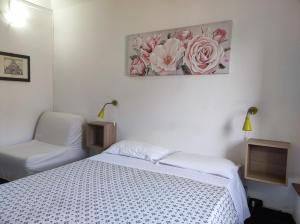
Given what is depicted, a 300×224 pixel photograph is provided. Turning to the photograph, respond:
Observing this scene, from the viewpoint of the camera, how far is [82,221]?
4.20ft

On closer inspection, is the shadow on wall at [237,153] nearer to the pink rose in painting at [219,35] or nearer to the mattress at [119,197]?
the mattress at [119,197]

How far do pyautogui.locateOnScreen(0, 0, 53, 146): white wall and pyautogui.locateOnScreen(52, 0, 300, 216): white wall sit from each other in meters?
0.19

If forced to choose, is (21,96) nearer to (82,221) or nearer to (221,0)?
(82,221)

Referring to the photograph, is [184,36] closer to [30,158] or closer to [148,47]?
[148,47]

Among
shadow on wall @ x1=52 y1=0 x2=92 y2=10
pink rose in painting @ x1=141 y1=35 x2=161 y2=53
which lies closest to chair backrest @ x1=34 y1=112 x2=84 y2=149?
pink rose in painting @ x1=141 y1=35 x2=161 y2=53

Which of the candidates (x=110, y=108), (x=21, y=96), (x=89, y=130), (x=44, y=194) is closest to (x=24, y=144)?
(x=21, y=96)

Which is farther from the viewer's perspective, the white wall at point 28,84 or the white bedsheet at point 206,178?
the white wall at point 28,84

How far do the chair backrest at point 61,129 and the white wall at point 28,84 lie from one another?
0.22 meters

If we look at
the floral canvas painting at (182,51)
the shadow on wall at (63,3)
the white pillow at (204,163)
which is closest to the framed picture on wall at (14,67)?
the shadow on wall at (63,3)

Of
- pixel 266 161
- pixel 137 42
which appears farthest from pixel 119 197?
pixel 137 42

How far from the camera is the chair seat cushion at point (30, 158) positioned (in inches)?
103

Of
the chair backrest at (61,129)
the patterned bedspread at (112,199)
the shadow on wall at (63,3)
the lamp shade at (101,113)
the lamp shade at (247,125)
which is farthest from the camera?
the shadow on wall at (63,3)

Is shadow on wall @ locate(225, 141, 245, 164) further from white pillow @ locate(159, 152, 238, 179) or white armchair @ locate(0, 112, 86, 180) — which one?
white armchair @ locate(0, 112, 86, 180)

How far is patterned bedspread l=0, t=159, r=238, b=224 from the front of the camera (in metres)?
1.32
